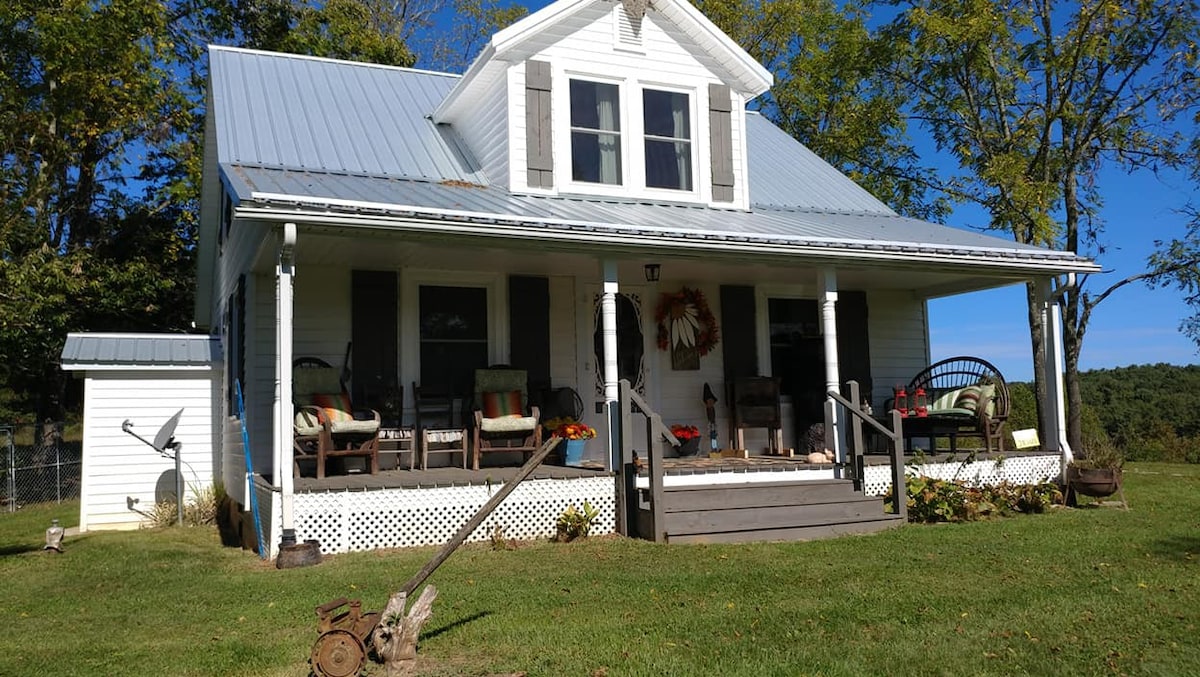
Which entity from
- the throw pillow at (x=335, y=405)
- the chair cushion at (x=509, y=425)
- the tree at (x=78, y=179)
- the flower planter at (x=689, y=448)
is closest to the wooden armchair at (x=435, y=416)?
the chair cushion at (x=509, y=425)

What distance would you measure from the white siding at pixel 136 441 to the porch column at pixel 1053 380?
32.3 ft

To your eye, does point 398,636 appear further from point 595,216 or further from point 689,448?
point 689,448

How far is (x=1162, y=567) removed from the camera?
257 inches

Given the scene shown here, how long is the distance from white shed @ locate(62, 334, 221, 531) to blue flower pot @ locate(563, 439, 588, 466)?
4.82 metres

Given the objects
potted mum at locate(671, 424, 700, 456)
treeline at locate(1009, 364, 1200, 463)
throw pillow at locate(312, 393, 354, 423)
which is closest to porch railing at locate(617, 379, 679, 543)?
potted mum at locate(671, 424, 700, 456)

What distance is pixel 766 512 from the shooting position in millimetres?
8281

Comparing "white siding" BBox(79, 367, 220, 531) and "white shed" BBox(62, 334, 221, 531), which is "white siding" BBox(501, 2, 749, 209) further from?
"white siding" BBox(79, 367, 220, 531)

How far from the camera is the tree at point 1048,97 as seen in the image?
15.7 m

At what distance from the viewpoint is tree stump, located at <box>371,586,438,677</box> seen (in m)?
4.45

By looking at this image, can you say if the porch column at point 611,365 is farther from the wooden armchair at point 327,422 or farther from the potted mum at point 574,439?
the wooden armchair at point 327,422

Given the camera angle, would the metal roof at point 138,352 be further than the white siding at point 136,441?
No

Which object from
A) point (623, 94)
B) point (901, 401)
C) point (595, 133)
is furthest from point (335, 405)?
point (901, 401)

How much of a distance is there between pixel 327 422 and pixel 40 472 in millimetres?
10100

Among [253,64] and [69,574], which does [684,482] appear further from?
[253,64]
